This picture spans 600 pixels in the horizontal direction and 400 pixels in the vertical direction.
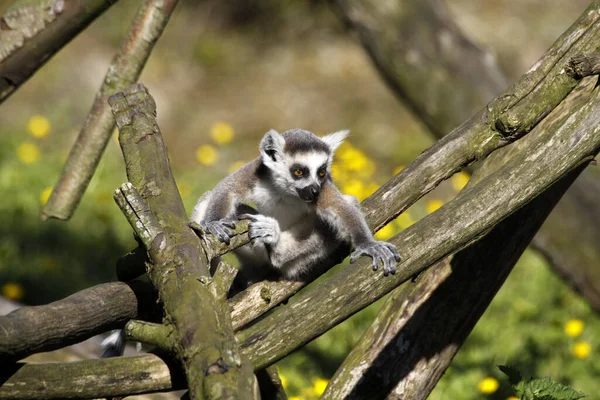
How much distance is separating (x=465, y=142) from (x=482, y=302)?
77 centimetres

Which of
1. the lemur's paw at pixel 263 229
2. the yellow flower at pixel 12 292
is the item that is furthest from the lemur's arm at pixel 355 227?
the yellow flower at pixel 12 292

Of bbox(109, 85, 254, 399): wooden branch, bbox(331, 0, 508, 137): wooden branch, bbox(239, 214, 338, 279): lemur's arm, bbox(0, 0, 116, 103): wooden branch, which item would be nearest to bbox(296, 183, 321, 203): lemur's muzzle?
bbox(239, 214, 338, 279): lemur's arm

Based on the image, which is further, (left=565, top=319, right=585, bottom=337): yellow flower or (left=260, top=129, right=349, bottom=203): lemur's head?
(left=565, top=319, right=585, bottom=337): yellow flower

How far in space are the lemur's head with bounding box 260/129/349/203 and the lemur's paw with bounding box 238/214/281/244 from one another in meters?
0.23

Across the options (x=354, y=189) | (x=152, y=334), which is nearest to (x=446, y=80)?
(x=354, y=189)

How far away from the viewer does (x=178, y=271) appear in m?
2.46

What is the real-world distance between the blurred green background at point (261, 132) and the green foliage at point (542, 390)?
1.39 m

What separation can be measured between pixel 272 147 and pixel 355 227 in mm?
786

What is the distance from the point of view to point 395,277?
8.68 feet

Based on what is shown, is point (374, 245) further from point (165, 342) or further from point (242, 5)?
point (242, 5)

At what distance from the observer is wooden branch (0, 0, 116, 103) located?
13.1ft

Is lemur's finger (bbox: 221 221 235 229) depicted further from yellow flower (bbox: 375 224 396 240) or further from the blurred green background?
yellow flower (bbox: 375 224 396 240)

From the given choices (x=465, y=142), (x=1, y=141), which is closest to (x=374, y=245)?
(x=465, y=142)

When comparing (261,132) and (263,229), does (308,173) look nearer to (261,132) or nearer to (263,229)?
(263,229)
